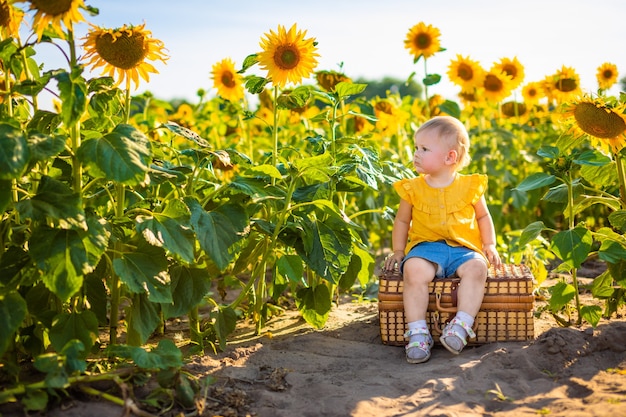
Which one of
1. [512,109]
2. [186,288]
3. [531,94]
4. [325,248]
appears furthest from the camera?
[512,109]

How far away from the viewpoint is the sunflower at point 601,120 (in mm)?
3248

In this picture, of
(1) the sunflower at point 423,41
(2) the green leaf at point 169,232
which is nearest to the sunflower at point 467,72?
(1) the sunflower at point 423,41

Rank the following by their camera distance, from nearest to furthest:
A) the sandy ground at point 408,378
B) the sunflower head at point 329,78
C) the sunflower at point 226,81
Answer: the sandy ground at point 408,378, the sunflower head at point 329,78, the sunflower at point 226,81

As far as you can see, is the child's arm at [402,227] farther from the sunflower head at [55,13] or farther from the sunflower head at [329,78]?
the sunflower head at [55,13]

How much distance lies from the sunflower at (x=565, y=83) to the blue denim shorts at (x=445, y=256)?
260 centimetres

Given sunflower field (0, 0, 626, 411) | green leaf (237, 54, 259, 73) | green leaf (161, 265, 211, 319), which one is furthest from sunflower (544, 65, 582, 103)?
green leaf (161, 265, 211, 319)

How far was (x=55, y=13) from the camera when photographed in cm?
252

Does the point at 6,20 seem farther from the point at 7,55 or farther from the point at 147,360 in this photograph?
the point at 147,360

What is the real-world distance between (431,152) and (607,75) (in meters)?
3.12

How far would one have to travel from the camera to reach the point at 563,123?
3480 millimetres

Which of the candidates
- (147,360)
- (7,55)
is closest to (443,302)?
(147,360)

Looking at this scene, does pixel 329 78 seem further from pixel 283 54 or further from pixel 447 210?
pixel 447 210

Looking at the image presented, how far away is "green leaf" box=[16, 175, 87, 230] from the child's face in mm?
1516

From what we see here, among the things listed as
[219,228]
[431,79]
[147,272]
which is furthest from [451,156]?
[431,79]
